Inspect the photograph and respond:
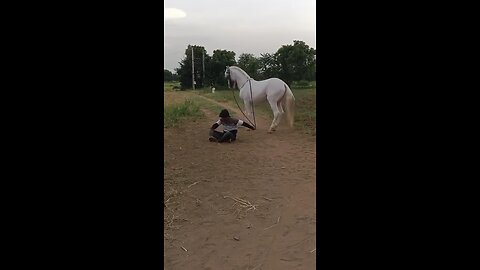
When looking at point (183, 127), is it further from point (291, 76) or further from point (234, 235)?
point (234, 235)

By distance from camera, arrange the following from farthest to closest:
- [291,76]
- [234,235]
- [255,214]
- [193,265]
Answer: [291,76] < [255,214] < [234,235] < [193,265]

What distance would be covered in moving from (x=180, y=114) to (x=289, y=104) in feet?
4.66

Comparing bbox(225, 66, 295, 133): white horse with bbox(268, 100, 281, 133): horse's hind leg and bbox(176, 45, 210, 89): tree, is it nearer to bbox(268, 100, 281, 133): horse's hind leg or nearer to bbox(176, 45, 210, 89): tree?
bbox(268, 100, 281, 133): horse's hind leg

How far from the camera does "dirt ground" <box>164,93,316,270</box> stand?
1.80 meters

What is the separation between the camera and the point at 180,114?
4785mm

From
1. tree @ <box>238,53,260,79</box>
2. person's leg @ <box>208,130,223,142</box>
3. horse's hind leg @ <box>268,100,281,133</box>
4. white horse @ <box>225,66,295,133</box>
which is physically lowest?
person's leg @ <box>208,130,223,142</box>

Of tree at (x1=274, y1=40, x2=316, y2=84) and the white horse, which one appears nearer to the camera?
tree at (x1=274, y1=40, x2=316, y2=84)

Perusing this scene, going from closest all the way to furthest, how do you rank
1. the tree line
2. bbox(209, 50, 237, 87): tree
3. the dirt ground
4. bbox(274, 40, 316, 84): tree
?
the dirt ground < bbox(274, 40, 316, 84): tree < the tree line < bbox(209, 50, 237, 87): tree

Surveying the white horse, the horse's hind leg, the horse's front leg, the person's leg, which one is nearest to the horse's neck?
the white horse

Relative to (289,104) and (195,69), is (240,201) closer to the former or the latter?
(195,69)
